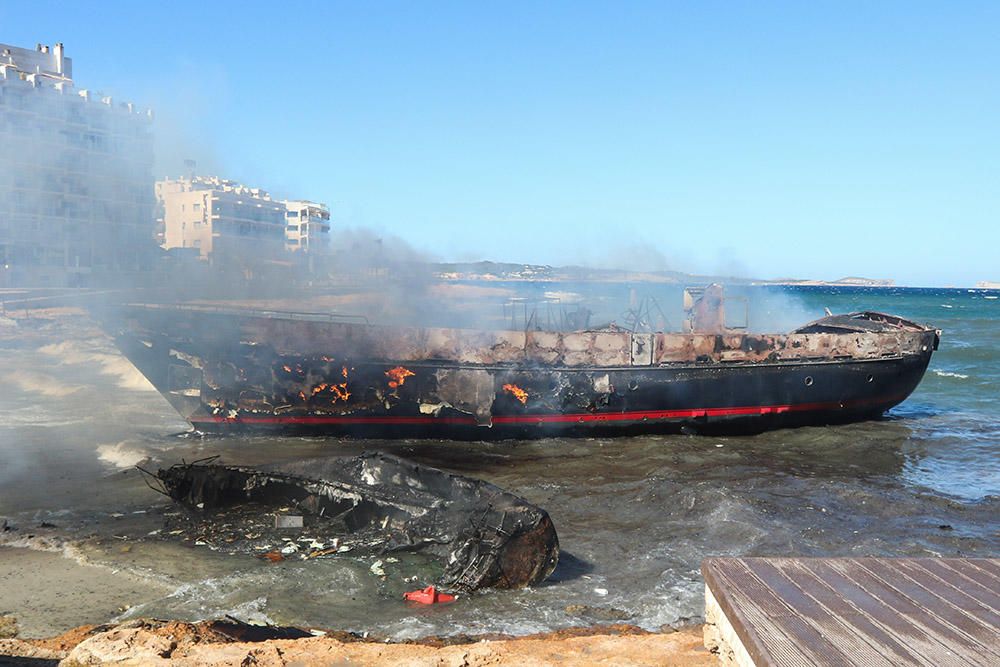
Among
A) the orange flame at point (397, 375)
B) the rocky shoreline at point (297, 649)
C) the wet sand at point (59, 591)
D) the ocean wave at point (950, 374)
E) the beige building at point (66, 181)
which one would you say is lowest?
the ocean wave at point (950, 374)

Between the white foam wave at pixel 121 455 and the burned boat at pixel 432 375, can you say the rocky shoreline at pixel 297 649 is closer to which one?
the white foam wave at pixel 121 455

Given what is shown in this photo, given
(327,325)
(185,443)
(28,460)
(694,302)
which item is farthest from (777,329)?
(28,460)

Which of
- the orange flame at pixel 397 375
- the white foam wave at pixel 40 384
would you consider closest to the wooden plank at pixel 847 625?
the orange flame at pixel 397 375

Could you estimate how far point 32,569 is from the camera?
8.27 m

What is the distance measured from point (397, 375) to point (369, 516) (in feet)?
20.5

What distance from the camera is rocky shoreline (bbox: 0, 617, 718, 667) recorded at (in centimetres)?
559

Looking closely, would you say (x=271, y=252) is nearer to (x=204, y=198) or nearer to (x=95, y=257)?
(x=95, y=257)

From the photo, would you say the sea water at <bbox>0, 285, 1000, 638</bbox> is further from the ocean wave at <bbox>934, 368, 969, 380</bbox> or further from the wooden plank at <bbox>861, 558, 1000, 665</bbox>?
the ocean wave at <bbox>934, 368, 969, 380</bbox>

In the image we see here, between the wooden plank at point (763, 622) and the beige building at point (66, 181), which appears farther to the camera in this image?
the beige building at point (66, 181)

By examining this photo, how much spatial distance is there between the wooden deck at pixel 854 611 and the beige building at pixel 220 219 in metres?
26.8

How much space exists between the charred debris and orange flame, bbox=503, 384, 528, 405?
584cm

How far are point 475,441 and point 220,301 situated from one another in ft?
38.3

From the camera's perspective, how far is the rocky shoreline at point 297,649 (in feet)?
18.3

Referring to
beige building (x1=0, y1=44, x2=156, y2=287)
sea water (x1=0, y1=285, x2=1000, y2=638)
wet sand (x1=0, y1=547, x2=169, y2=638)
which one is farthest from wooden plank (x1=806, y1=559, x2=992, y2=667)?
beige building (x1=0, y1=44, x2=156, y2=287)
